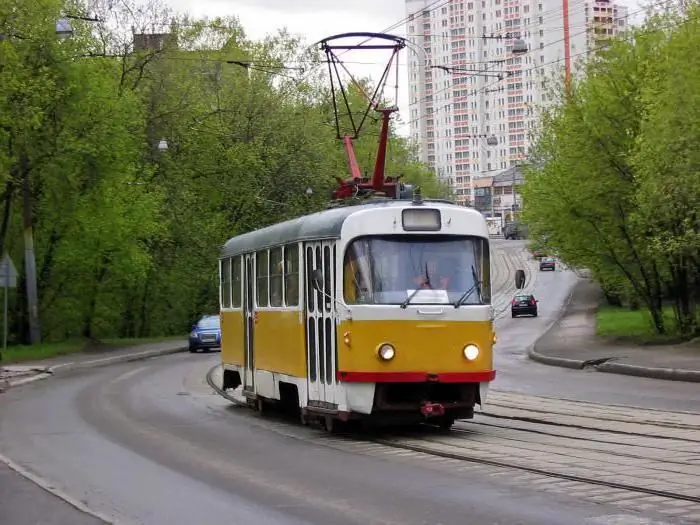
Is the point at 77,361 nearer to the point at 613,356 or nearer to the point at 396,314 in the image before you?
the point at 613,356

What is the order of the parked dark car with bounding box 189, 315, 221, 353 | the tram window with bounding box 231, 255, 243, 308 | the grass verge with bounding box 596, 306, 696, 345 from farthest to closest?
1. the parked dark car with bounding box 189, 315, 221, 353
2. the grass verge with bounding box 596, 306, 696, 345
3. the tram window with bounding box 231, 255, 243, 308

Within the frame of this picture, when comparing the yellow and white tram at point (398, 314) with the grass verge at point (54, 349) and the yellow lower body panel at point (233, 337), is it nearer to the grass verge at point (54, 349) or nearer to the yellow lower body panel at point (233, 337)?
the yellow lower body panel at point (233, 337)

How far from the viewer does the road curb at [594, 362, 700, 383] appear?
24312 mm

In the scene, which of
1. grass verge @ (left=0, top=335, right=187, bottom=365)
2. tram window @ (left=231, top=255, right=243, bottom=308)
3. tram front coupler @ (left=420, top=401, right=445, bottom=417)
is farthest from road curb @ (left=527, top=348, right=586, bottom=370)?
grass verge @ (left=0, top=335, right=187, bottom=365)

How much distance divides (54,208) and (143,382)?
16.9 m

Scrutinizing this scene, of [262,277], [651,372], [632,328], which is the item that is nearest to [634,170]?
[651,372]

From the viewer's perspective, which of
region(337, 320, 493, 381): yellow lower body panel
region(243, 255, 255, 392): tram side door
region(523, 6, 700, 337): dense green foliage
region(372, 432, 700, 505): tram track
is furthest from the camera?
region(523, 6, 700, 337): dense green foliage

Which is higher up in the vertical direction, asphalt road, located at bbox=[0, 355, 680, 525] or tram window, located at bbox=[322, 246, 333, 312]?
tram window, located at bbox=[322, 246, 333, 312]

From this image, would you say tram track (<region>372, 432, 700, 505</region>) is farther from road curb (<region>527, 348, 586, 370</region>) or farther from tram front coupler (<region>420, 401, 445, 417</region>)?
road curb (<region>527, 348, 586, 370</region>)

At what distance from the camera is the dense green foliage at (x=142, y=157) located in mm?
43688

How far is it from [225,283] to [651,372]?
9.22 meters

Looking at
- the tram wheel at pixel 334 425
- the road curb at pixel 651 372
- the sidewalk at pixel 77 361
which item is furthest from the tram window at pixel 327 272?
the sidewalk at pixel 77 361

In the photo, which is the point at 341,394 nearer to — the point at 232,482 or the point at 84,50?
the point at 232,482

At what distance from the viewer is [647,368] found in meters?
26.4
